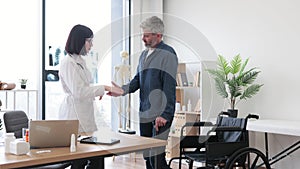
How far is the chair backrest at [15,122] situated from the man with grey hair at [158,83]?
109cm

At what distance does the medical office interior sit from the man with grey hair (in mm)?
1210

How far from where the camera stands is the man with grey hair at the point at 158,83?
235 cm

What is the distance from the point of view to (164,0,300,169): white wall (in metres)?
3.84

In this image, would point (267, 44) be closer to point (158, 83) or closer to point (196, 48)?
point (196, 48)

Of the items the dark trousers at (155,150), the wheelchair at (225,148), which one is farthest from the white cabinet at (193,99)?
the dark trousers at (155,150)

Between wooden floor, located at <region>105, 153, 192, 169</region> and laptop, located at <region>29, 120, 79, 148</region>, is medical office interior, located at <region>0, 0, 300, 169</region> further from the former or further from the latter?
laptop, located at <region>29, 120, 79, 148</region>

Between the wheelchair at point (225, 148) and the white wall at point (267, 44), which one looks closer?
the wheelchair at point (225, 148)

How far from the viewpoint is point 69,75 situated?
7.30 ft

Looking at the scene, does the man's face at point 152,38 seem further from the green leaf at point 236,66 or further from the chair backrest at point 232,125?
the green leaf at point 236,66

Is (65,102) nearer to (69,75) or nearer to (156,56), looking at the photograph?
(69,75)

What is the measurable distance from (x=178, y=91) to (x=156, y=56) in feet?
8.32

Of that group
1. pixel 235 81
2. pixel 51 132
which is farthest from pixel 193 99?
pixel 51 132

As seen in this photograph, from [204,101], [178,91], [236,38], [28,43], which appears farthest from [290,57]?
[28,43]

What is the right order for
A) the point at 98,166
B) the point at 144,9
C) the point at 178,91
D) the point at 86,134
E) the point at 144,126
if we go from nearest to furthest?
the point at 98,166 < the point at 86,134 < the point at 144,126 < the point at 178,91 < the point at 144,9
